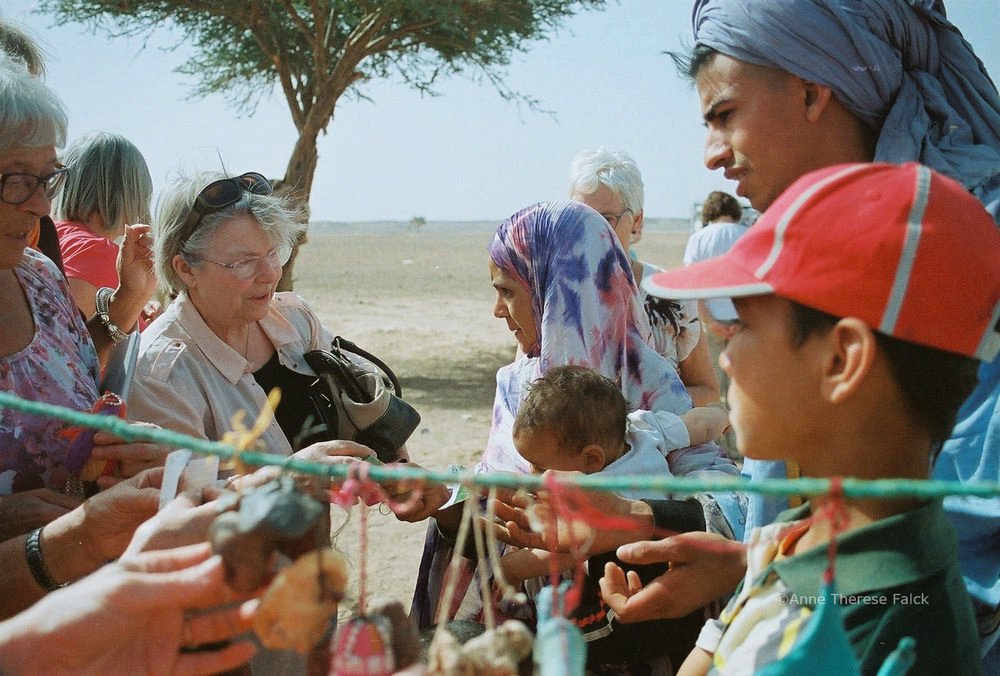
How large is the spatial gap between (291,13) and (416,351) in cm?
613

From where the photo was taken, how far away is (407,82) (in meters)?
13.1

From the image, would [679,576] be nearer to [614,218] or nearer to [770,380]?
[770,380]

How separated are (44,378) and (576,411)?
155cm

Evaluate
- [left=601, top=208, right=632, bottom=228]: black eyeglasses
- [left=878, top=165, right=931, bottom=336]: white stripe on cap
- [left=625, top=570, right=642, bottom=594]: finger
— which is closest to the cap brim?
A: [left=878, top=165, right=931, bottom=336]: white stripe on cap

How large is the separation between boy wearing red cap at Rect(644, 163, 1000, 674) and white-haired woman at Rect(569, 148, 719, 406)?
2.34 m

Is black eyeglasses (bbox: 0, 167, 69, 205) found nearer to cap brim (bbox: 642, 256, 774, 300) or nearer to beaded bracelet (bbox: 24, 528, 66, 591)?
beaded bracelet (bbox: 24, 528, 66, 591)

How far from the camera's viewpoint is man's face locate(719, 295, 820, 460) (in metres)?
1.34

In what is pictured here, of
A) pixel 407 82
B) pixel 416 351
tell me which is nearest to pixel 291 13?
pixel 407 82

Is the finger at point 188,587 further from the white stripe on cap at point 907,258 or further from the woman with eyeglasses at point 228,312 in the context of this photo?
the woman with eyeglasses at point 228,312

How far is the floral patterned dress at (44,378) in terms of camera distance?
84.1 inches

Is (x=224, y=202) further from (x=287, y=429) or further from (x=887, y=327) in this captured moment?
(x=887, y=327)

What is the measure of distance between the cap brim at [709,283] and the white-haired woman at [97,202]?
342cm

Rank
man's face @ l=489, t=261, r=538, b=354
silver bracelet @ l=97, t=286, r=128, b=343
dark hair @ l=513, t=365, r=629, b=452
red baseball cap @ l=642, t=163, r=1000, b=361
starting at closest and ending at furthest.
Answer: red baseball cap @ l=642, t=163, r=1000, b=361 < dark hair @ l=513, t=365, r=629, b=452 < man's face @ l=489, t=261, r=538, b=354 < silver bracelet @ l=97, t=286, r=128, b=343

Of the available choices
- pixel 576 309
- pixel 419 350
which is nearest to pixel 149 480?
pixel 576 309
